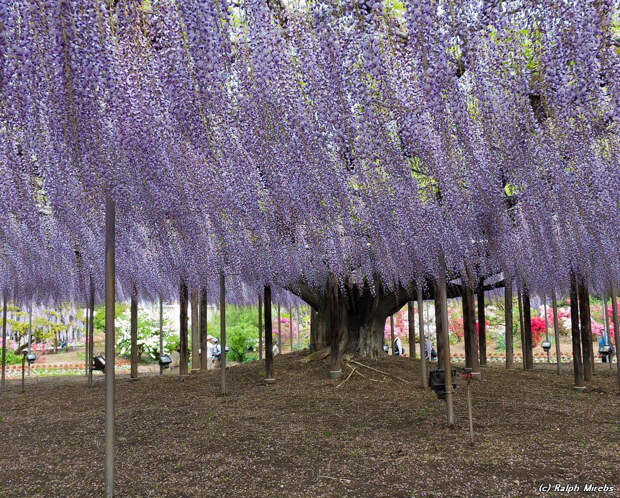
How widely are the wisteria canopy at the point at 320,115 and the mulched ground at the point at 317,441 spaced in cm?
217

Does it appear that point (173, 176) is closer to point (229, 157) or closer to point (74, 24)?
point (229, 157)

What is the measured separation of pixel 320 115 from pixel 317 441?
3085 mm

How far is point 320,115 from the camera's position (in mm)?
4422

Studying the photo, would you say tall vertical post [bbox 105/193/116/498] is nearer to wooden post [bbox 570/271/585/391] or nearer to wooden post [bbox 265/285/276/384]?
wooden post [bbox 265/285/276/384]

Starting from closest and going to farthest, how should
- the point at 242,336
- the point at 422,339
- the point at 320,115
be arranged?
the point at 320,115
the point at 422,339
the point at 242,336

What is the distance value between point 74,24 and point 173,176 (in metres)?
1.97

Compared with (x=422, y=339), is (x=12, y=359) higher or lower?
lower

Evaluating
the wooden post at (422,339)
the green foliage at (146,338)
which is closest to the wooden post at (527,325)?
the wooden post at (422,339)

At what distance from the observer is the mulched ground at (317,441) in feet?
12.8

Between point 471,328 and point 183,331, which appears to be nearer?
point 471,328

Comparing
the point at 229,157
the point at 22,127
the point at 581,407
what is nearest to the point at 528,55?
the point at 229,157

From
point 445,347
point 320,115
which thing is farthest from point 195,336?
point 320,115

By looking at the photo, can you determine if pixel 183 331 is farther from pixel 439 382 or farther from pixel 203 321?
pixel 439 382

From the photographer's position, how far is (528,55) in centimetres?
460
